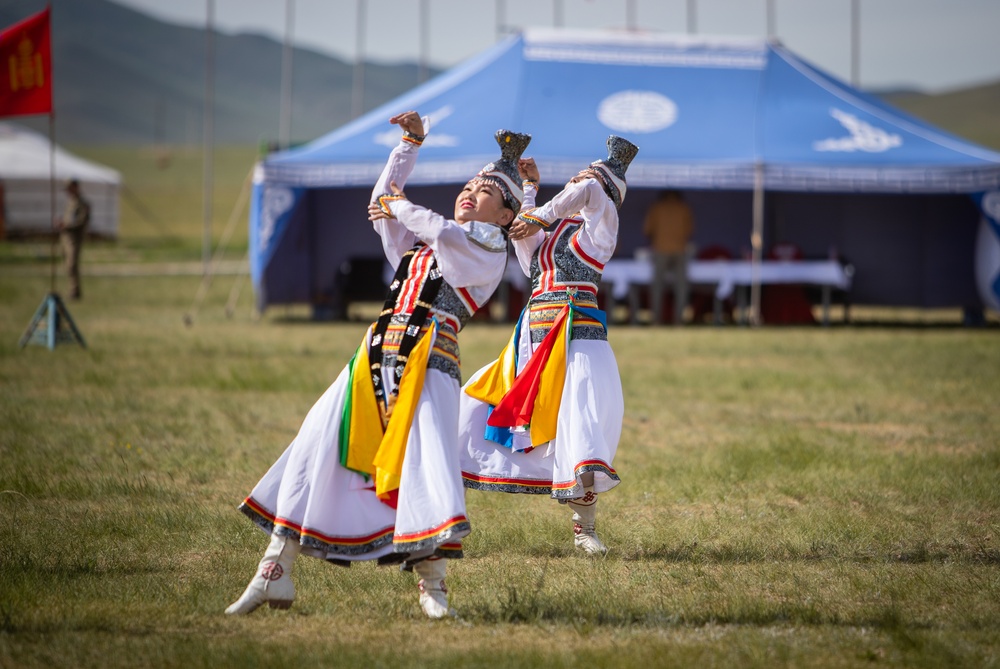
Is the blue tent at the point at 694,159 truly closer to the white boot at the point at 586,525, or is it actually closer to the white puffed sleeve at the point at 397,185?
the white boot at the point at 586,525

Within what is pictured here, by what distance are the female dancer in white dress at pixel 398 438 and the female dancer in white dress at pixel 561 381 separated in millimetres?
946

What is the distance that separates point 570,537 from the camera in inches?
234

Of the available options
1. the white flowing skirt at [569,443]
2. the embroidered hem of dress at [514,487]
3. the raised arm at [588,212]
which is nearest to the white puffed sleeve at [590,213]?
the raised arm at [588,212]

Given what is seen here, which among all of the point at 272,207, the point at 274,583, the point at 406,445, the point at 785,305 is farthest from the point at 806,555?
the point at 785,305

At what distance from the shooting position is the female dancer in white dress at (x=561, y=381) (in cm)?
561

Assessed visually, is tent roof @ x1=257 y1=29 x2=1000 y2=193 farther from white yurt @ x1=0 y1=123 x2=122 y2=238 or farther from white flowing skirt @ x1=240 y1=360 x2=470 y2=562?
white yurt @ x1=0 y1=123 x2=122 y2=238

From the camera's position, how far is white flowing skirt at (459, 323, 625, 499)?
5570 millimetres

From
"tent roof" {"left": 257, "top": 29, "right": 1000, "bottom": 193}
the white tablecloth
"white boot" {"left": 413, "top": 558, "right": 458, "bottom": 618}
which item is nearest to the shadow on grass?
"white boot" {"left": 413, "top": 558, "right": 458, "bottom": 618}

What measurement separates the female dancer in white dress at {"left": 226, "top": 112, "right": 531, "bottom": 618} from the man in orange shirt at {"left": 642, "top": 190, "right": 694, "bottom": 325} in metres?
12.3

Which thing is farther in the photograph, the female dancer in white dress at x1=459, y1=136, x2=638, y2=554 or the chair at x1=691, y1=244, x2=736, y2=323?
the chair at x1=691, y1=244, x2=736, y2=323

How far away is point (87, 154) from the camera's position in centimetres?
12144

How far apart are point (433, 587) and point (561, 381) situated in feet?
4.77

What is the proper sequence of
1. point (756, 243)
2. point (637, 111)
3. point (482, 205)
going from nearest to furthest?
point (482, 205), point (756, 243), point (637, 111)

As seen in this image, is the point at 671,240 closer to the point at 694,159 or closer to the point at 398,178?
the point at 694,159
